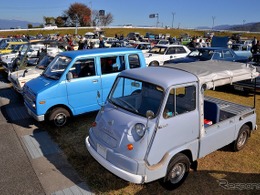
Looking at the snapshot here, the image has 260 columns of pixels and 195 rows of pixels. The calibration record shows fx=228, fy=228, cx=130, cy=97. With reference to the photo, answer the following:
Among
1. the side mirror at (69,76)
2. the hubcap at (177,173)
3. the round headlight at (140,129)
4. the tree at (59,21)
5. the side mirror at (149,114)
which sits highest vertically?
the tree at (59,21)

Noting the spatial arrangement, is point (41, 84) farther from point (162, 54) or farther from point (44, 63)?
point (162, 54)

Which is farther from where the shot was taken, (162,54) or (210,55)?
(162,54)

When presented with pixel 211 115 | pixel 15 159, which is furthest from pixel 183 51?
pixel 15 159

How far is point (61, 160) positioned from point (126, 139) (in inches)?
85.1

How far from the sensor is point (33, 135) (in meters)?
6.24

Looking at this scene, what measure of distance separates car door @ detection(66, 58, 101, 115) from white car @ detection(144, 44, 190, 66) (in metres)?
7.73

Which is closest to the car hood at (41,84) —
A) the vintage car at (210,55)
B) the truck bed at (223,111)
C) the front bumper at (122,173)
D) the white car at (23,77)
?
the white car at (23,77)

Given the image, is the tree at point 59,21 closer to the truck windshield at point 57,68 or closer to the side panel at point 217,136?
the truck windshield at point 57,68

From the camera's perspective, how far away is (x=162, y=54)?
1457cm

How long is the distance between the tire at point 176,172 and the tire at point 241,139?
1816mm

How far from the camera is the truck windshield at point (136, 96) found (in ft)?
12.8

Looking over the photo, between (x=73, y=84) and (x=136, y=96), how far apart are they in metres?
2.60

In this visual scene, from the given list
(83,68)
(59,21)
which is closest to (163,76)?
(83,68)

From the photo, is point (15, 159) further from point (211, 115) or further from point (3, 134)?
point (211, 115)
